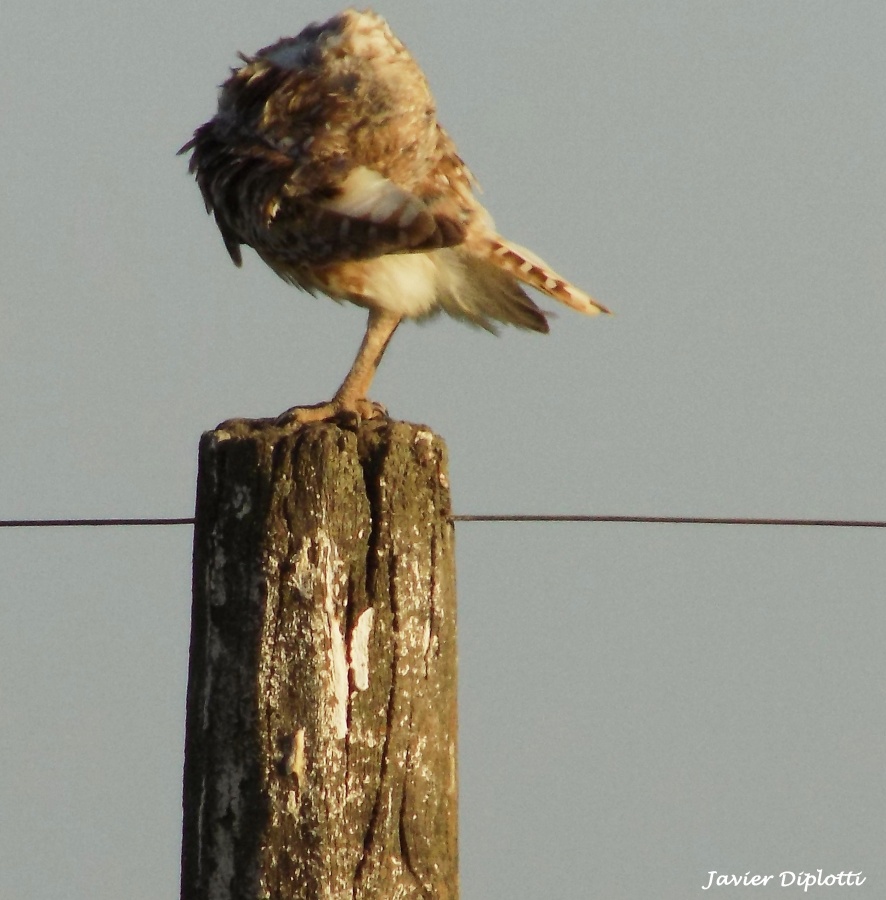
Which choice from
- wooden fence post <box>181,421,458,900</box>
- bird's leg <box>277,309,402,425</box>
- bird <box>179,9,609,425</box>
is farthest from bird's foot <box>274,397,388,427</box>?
wooden fence post <box>181,421,458,900</box>

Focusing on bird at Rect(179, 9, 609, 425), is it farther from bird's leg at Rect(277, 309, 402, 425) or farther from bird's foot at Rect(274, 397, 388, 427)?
bird's foot at Rect(274, 397, 388, 427)

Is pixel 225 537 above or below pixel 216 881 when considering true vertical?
above

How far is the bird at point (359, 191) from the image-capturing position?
5406 millimetres

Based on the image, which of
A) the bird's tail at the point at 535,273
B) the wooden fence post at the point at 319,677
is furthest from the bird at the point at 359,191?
the wooden fence post at the point at 319,677

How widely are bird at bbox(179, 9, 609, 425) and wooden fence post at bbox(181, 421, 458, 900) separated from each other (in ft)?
6.39

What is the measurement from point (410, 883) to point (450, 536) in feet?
2.26

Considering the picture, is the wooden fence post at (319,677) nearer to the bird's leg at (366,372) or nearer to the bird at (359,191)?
the bird's leg at (366,372)

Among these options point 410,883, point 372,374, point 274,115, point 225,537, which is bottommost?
point 410,883

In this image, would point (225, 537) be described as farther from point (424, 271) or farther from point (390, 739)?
point (424, 271)

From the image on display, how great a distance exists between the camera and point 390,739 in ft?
10.5

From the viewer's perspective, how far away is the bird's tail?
5.68 meters

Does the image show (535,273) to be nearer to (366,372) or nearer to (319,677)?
(366,372)

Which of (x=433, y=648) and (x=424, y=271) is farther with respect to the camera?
(x=424, y=271)

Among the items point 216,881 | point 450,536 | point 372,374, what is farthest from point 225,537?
point 372,374
